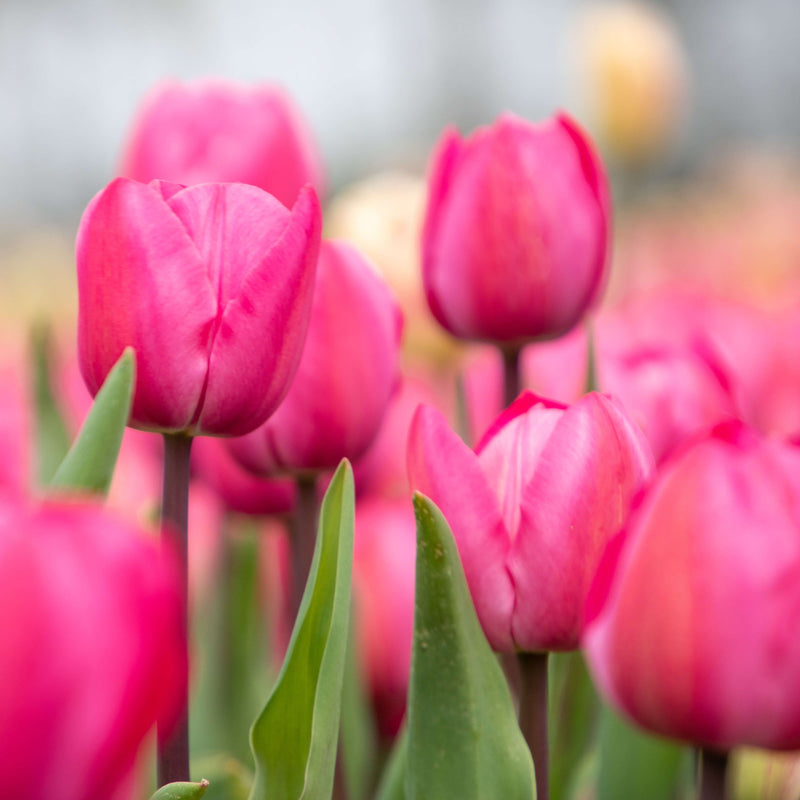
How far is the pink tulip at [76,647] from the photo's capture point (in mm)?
219

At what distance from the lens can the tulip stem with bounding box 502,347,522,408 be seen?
0.55m

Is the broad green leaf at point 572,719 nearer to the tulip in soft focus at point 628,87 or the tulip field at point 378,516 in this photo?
the tulip field at point 378,516

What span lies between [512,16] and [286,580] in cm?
781

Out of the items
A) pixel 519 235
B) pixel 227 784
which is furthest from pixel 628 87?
pixel 227 784

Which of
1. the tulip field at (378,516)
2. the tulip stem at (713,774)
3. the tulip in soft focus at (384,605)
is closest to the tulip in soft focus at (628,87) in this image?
the tulip field at (378,516)

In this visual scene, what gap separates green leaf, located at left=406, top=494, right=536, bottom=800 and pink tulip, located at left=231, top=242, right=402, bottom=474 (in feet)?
0.44

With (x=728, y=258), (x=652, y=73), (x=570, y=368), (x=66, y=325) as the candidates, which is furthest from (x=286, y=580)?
(x=652, y=73)

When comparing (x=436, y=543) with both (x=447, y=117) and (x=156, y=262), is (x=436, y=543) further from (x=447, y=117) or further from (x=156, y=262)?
(x=447, y=117)

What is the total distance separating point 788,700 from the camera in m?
0.27

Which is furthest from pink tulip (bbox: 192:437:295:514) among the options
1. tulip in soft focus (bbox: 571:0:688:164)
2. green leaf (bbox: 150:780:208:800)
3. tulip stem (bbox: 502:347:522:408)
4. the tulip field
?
tulip in soft focus (bbox: 571:0:688:164)

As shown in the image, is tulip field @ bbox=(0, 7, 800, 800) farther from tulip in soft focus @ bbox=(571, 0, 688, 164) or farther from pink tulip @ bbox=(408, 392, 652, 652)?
tulip in soft focus @ bbox=(571, 0, 688, 164)

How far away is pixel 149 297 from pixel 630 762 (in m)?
0.30

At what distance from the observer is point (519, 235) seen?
0.52 meters

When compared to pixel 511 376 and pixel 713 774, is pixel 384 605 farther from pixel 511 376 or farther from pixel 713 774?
pixel 713 774
